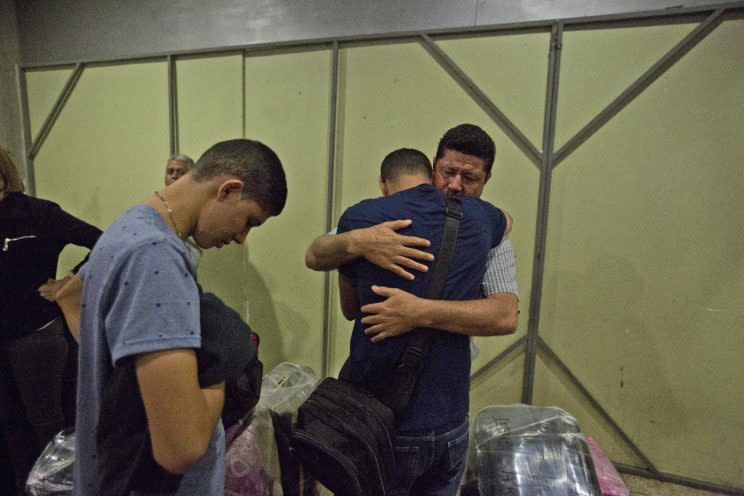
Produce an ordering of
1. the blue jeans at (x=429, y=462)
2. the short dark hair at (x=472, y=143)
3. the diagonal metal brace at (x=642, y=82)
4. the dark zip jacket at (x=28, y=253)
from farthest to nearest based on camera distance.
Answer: the diagonal metal brace at (x=642, y=82)
the dark zip jacket at (x=28, y=253)
the short dark hair at (x=472, y=143)
the blue jeans at (x=429, y=462)

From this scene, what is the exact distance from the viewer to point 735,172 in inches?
80.7

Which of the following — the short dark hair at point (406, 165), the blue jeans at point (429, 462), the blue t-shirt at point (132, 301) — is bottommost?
the blue jeans at point (429, 462)

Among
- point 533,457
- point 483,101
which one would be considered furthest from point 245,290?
point 533,457

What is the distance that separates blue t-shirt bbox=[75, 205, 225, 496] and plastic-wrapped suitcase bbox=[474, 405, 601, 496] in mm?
1384

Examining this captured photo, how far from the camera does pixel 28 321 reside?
6.36ft

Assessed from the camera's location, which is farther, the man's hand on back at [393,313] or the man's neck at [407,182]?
the man's neck at [407,182]

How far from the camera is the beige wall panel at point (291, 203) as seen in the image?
271cm

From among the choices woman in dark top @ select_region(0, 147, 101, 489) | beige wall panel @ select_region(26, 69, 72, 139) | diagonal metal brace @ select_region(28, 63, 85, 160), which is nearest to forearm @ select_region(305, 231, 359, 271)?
woman in dark top @ select_region(0, 147, 101, 489)

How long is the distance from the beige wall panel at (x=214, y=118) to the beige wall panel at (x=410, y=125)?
0.82 metres

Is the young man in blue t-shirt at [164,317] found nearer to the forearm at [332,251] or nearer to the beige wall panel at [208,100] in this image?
the forearm at [332,251]

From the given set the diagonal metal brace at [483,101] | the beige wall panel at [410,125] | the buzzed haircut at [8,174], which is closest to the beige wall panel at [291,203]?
the beige wall panel at [410,125]

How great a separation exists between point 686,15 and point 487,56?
955 mm

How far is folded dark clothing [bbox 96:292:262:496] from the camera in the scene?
2.48ft

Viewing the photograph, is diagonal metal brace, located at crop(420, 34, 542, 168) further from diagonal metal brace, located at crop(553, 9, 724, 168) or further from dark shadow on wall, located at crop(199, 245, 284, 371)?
dark shadow on wall, located at crop(199, 245, 284, 371)
